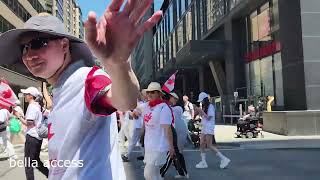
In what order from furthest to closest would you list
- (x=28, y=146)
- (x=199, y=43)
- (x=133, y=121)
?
(x=199, y=43) < (x=133, y=121) < (x=28, y=146)

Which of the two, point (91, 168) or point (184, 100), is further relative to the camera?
point (184, 100)

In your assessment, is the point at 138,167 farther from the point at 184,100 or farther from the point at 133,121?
the point at 184,100

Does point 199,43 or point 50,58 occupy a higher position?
point 199,43

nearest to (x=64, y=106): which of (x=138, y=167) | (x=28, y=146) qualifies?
(x=28, y=146)

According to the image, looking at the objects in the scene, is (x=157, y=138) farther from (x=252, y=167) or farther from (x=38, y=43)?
(x=252, y=167)

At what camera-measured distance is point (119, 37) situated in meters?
1.73

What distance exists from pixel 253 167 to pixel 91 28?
33.3 ft

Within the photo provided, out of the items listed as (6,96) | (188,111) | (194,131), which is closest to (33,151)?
(6,96)

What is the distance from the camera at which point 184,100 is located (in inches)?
724

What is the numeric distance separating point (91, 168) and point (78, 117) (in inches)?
9.4

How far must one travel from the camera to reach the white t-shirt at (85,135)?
217 cm

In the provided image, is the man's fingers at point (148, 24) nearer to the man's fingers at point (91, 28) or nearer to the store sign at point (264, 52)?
the man's fingers at point (91, 28)

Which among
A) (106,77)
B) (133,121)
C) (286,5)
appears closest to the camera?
(106,77)

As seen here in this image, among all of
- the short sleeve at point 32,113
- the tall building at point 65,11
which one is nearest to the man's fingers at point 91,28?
the short sleeve at point 32,113
